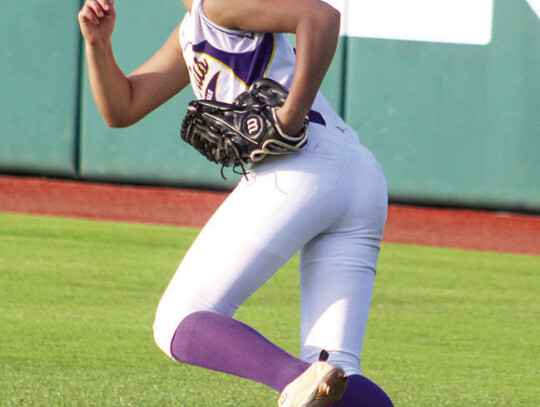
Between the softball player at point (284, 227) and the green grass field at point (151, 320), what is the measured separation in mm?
997

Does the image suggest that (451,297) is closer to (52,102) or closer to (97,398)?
(97,398)

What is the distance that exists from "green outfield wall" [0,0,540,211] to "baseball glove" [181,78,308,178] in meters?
6.75

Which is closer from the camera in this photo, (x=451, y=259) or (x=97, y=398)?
(x=97, y=398)

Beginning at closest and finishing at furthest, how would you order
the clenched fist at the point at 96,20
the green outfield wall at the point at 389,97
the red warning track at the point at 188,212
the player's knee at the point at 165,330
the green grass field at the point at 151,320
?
the player's knee at the point at 165,330 → the clenched fist at the point at 96,20 → the green grass field at the point at 151,320 → the red warning track at the point at 188,212 → the green outfield wall at the point at 389,97

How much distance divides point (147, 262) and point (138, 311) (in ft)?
4.56

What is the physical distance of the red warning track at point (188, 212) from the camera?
25.7 feet

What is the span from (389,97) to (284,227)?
7.27m

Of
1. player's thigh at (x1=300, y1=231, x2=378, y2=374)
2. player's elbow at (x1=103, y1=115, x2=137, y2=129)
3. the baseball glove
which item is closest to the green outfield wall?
player's elbow at (x1=103, y1=115, x2=137, y2=129)

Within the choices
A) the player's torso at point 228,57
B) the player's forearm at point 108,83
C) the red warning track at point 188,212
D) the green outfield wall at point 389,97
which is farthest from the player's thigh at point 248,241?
the green outfield wall at point 389,97

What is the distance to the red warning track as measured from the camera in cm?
783

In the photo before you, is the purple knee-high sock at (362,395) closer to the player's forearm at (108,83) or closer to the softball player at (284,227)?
the softball player at (284,227)

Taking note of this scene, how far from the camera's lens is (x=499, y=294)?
554 cm

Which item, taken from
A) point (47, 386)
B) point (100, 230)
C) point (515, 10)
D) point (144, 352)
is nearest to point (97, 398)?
point (47, 386)

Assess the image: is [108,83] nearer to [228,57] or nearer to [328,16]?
[228,57]
